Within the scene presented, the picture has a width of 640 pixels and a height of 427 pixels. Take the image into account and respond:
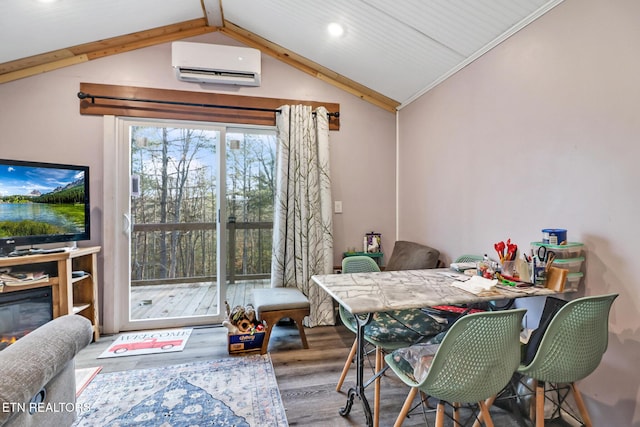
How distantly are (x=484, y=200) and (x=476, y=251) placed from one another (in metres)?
0.41

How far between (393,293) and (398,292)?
4 centimetres

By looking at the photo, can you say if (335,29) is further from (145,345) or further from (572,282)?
(145,345)

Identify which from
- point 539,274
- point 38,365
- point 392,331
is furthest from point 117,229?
point 539,274

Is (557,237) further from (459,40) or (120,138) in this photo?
(120,138)

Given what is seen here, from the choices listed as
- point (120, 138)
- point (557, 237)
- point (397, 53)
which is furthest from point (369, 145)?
point (120, 138)

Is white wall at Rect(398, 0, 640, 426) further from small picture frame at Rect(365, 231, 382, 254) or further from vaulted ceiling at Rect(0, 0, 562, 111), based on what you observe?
small picture frame at Rect(365, 231, 382, 254)

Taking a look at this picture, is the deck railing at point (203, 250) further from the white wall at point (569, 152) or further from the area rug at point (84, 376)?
the white wall at point (569, 152)

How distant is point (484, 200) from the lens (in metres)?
2.30

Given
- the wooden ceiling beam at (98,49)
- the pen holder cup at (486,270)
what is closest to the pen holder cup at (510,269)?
the pen holder cup at (486,270)

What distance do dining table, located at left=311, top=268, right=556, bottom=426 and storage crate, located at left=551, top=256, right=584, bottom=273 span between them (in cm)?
15

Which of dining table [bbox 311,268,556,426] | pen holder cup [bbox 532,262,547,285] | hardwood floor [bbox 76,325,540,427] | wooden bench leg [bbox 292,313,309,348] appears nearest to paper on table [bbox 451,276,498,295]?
dining table [bbox 311,268,556,426]

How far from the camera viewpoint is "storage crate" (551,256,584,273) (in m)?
1.59

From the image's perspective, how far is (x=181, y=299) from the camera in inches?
127

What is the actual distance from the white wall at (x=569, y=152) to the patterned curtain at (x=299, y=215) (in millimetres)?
1301
